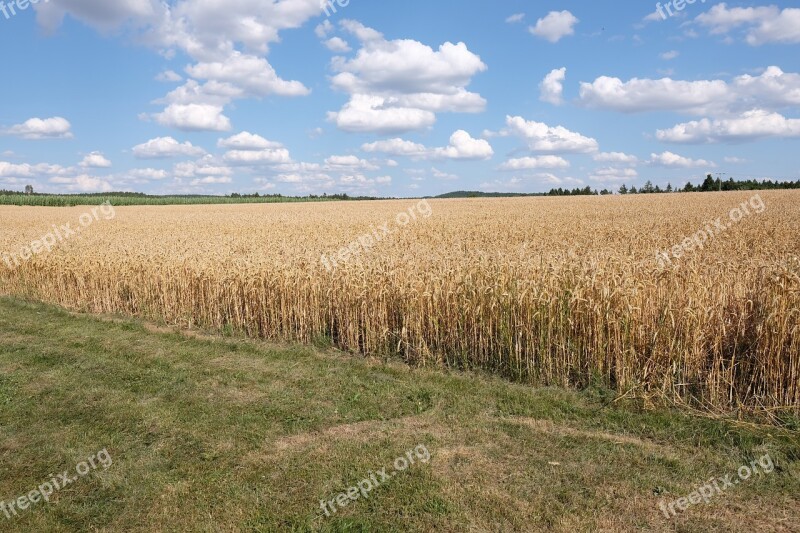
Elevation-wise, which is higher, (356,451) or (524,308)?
(524,308)

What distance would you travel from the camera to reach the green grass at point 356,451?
4.63 m

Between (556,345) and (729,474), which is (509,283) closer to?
(556,345)

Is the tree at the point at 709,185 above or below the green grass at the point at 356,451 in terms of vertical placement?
above

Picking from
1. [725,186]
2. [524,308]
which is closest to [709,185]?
[725,186]

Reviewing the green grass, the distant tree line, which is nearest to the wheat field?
the green grass

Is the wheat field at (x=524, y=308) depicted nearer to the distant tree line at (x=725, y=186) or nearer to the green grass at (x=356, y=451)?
the green grass at (x=356, y=451)

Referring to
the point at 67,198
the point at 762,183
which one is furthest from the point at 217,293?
the point at 762,183

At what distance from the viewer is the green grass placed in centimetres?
463

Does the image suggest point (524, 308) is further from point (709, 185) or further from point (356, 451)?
point (709, 185)

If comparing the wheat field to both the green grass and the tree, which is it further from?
the tree

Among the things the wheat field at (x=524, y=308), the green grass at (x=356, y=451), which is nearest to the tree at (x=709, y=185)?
the wheat field at (x=524, y=308)

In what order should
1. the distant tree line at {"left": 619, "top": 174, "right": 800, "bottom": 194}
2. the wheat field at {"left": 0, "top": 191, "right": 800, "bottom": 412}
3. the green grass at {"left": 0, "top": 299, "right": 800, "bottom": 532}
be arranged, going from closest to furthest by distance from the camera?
the green grass at {"left": 0, "top": 299, "right": 800, "bottom": 532} < the wheat field at {"left": 0, "top": 191, "right": 800, "bottom": 412} < the distant tree line at {"left": 619, "top": 174, "right": 800, "bottom": 194}

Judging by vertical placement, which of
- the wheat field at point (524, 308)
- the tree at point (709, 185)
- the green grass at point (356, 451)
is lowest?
the green grass at point (356, 451)

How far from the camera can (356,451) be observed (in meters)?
5.76
